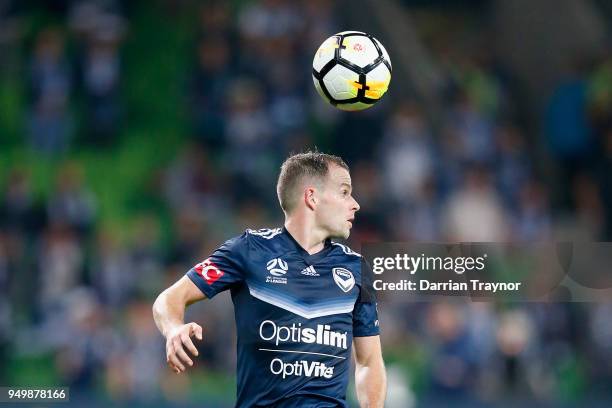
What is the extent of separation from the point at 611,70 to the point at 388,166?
3081 millimetres

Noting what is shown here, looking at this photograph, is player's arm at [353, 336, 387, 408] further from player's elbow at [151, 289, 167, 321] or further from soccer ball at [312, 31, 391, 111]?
soccer ball at [312, 31, 391, 111]

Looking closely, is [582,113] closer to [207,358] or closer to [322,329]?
[207,358]

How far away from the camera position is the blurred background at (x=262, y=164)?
1194 centimetres

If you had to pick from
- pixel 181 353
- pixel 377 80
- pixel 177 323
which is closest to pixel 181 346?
pixel 181 353

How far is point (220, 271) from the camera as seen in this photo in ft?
17.5

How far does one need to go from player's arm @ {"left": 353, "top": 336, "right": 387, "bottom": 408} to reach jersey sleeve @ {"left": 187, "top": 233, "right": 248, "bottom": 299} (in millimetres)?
670

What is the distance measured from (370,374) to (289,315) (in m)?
0.51

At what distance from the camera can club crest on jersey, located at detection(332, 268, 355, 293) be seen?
5.42m

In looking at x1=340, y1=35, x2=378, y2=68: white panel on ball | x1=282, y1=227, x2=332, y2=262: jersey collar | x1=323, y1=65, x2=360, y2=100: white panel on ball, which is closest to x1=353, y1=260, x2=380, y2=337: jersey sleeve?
x1=282, y1=227, x2=332, y2=262: jersey collar

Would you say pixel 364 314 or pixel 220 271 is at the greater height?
pixel 220 271

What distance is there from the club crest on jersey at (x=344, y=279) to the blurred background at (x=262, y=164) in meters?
5.80

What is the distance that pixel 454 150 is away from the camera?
13820mm

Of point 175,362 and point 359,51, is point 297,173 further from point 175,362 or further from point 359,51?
point 359,51

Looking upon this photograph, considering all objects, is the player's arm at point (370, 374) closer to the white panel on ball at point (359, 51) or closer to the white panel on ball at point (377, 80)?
the white panel on ball at point (377, 80)
